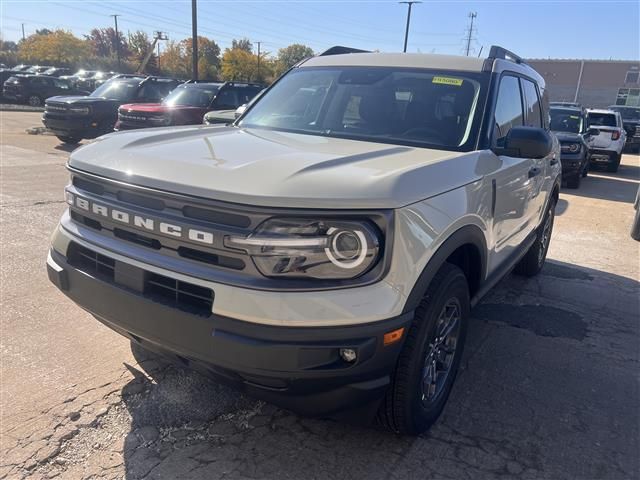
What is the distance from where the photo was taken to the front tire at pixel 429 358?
2.39 m

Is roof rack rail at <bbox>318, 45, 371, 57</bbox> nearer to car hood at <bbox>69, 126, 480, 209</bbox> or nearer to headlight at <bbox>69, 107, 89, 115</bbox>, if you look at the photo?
car hood at <bbox>69, 126, 480, 209</bbox>

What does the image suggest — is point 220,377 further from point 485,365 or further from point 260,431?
point 485,365

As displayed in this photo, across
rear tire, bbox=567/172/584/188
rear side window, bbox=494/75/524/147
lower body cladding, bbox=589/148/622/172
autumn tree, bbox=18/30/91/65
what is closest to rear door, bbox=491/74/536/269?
rear side window, bbox=494/75/524/147

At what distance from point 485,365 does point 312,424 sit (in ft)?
4.56

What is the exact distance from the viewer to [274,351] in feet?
6.51

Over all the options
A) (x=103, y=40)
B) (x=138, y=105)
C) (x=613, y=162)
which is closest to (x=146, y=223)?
(x=138, y=105)

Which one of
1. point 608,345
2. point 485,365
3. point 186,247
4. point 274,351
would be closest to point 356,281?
point 274,351

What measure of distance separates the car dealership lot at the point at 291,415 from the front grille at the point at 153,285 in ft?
2.73

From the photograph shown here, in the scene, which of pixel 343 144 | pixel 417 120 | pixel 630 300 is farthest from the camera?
pixel 630 300

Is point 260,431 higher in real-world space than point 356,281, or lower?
lower

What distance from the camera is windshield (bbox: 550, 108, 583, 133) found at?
12945mm

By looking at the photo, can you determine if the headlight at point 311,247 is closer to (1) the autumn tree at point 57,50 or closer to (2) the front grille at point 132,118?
(2) the front grille at point 132,118

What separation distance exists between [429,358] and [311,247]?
41.5 inches

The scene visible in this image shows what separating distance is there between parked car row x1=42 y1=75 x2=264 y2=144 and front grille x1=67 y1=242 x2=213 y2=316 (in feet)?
30.4
